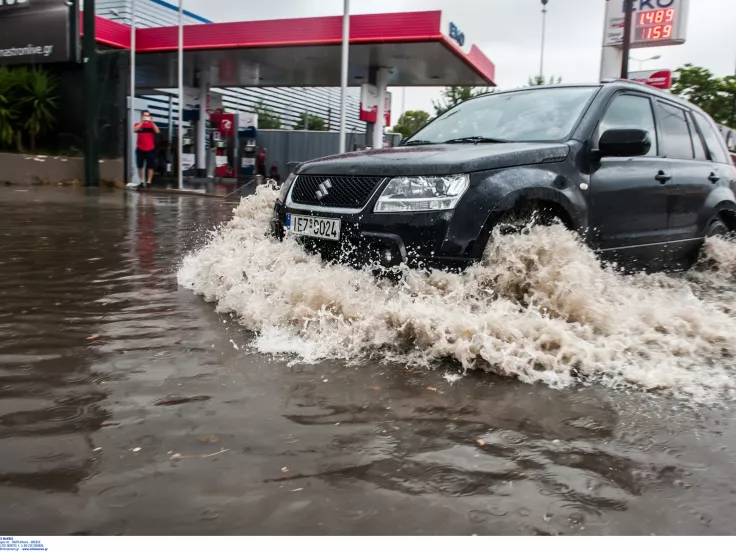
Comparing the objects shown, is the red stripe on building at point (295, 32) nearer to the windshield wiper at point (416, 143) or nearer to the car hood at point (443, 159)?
the windshield wiper at point (416, 143)

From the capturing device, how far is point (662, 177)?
4910 millimetres

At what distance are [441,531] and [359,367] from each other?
4.61 ft

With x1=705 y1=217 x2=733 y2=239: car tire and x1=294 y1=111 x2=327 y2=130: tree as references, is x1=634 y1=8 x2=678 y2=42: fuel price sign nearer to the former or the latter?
x1=705 y1=217 x2=733 y2=239: car tire

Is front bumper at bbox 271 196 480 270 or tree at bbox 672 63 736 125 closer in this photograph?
front bumper at bbox 271 196 480 270

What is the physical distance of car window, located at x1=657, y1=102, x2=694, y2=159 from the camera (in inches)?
205

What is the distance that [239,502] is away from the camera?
1.89m

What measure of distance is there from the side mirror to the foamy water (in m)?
0.70

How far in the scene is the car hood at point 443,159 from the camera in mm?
3656

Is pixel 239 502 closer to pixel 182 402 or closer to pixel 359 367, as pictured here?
pixel 182 402

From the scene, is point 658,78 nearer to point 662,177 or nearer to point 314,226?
point 662,177

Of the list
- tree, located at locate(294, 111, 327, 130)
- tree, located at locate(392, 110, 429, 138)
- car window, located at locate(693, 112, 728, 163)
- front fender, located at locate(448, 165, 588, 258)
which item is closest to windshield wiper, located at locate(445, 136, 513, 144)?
front fender, located at locate(448, 165, 588, 258)

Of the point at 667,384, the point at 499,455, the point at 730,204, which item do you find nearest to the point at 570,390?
the point at 667,384

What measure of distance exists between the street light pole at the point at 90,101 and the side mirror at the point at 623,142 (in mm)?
16072

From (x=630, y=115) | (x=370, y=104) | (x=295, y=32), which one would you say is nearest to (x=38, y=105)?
(x=295, y=32)
